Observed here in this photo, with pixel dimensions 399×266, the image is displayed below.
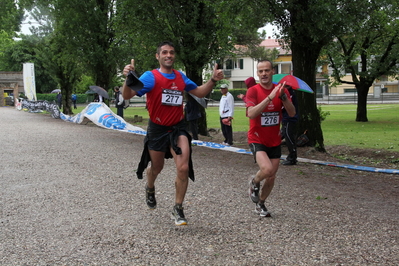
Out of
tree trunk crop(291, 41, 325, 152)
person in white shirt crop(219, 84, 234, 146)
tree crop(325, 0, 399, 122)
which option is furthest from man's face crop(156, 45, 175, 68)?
tree crop(325, 0, 399, 122)

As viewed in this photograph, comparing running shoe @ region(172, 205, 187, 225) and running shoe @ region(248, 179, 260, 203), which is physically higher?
running shoe @ region(248, 179, 260, 203)

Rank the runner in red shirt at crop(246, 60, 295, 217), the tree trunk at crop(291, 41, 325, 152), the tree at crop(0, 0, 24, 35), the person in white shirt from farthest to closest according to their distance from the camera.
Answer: the tree at crop(0, 0, 24, 35), the person in white shirt, the tree trunk at crop(291, 41, 325, 152), the runner in red shirt at crop(246, 60, 295, 217)

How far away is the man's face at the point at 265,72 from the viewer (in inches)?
219

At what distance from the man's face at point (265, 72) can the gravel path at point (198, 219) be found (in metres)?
1.64

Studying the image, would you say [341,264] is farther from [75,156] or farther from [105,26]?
[105,26]

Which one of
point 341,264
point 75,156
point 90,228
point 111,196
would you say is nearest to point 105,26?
point 75,156

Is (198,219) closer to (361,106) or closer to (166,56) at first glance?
(166,56)

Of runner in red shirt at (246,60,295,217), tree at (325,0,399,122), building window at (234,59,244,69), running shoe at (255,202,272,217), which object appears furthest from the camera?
building window at (234,59,244,69)

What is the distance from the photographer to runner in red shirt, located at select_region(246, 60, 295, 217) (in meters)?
5.56

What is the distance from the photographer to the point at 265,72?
5566 millimetres

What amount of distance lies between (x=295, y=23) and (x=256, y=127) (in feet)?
19.7

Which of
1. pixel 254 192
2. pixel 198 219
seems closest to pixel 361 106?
pixel 254 192

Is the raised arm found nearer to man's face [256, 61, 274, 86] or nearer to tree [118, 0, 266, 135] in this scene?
man's face [256, 61, 274, 86]

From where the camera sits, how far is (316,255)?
4.37 metres
